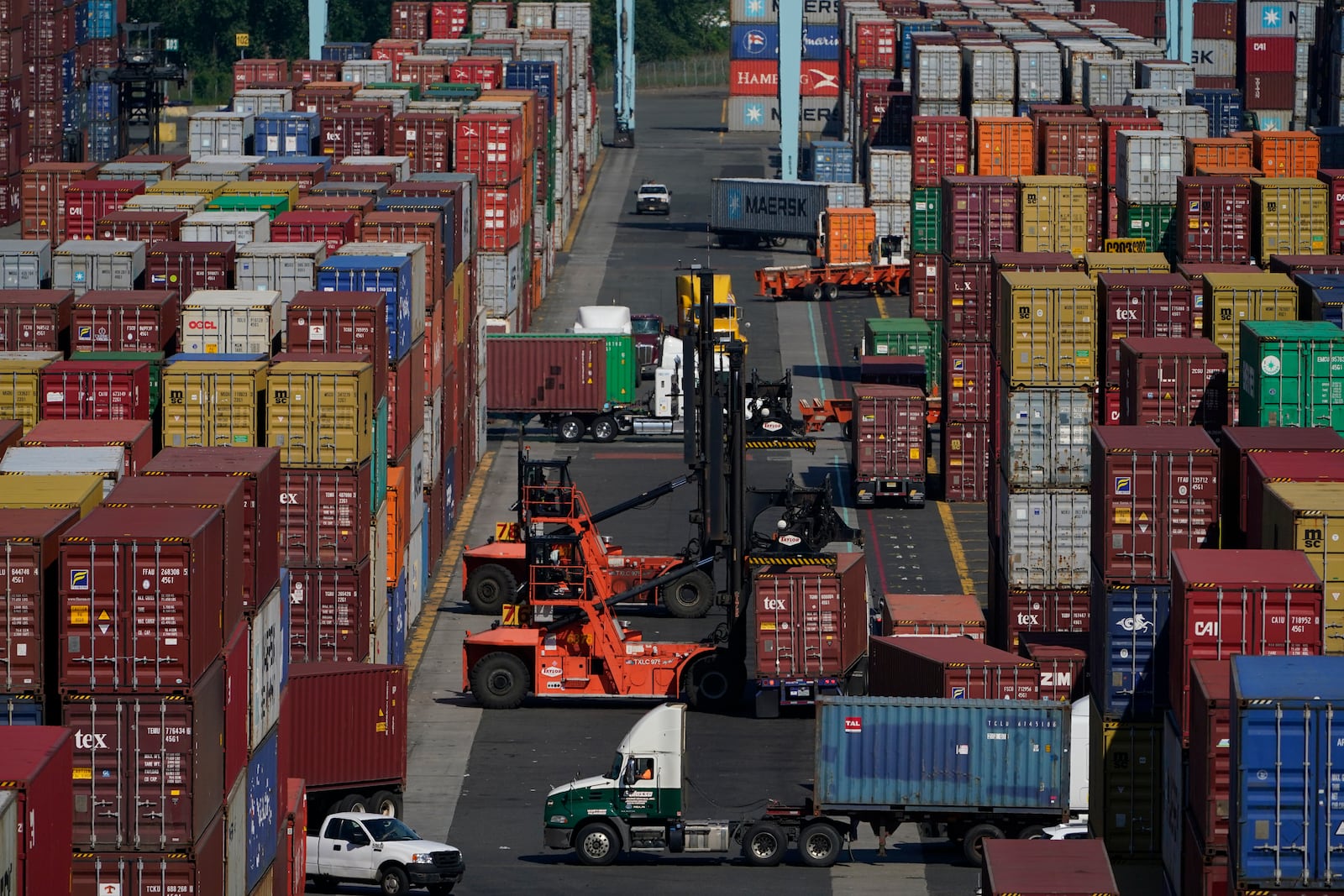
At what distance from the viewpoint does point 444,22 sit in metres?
170

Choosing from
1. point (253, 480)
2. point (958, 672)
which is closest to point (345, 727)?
point (253, 480)

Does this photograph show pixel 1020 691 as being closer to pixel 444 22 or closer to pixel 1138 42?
pixel 1138 42

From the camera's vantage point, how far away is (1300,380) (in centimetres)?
5625

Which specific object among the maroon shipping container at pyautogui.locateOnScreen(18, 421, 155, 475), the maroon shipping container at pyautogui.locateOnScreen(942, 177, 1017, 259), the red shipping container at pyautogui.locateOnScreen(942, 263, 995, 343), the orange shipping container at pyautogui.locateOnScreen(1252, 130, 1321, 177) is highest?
the orange shipping container at pyautogui.locateOnScreen(1252, 130, 1321, 177)

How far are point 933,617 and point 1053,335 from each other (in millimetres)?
8076

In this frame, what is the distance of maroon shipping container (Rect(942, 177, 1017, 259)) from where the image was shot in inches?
3263

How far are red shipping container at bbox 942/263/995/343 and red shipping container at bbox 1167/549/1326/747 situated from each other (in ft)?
138

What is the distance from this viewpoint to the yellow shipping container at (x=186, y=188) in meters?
81.7

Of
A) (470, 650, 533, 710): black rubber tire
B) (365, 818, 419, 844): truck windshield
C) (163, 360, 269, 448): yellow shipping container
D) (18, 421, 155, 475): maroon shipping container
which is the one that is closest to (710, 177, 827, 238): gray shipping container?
(470, 650, 533, 710): black rubber tire

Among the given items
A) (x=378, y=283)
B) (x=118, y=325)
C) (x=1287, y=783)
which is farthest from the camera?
(x=378, y=283)

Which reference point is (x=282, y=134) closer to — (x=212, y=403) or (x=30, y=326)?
(x=30, y=326)

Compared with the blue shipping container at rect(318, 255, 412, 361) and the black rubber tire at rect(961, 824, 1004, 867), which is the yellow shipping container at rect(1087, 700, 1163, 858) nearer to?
the black rubber tire at rect(961, 824, 1004, 867)

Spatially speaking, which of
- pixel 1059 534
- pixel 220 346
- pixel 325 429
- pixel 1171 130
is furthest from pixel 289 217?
pixel 1171 130

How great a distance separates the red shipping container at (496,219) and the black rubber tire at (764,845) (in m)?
56.7
